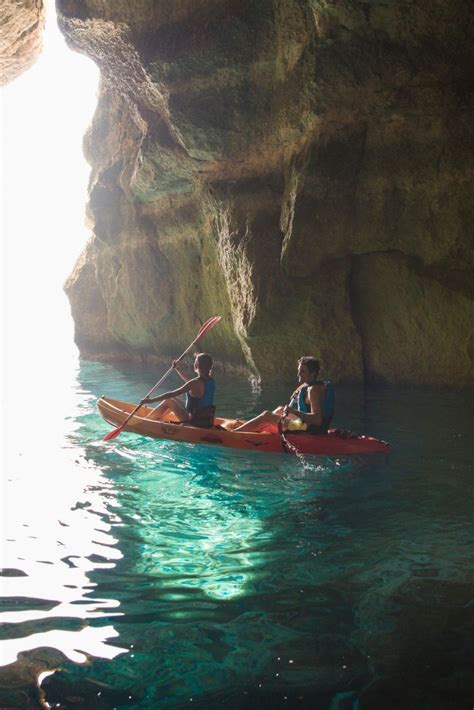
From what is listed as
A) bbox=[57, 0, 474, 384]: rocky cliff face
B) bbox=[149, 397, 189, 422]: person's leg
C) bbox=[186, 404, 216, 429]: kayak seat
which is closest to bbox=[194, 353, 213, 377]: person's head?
bbox=[186, 404, 216, 429]: kayak seat

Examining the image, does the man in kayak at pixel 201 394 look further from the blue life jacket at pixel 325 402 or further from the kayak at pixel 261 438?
the blue life jacket at pixel 325 402

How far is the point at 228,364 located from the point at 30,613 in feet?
42.2

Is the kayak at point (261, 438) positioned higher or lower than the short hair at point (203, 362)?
lower

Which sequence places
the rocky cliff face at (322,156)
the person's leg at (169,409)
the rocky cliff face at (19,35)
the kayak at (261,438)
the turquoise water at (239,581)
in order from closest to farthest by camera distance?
the turquoise water at (239,581)
the kayak at (261,438)
the person's leg at (169,409)
the rocky cliff face at (322,156)
the rocky cliff face at (19,35)

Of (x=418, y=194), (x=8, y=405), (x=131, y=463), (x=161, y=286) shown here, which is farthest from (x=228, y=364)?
(x=131, y=463)

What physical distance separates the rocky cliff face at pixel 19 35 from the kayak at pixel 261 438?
24.4 ft

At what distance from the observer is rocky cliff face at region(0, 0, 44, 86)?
36.6 feet

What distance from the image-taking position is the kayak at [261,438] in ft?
23.0

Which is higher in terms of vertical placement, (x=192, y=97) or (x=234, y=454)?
(x=192, y=97)

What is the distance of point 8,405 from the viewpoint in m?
12.9

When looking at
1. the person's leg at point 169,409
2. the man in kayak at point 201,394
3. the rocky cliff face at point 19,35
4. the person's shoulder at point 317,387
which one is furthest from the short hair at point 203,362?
the rocky cliff face at point 19,35

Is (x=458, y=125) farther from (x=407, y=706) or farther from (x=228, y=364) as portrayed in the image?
(x=407, y=706)

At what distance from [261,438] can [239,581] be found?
3511mm

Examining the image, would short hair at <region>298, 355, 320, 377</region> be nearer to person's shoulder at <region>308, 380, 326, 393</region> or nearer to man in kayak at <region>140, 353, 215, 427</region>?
person's shoulder at <region>308, 380, 326, 393</region>
